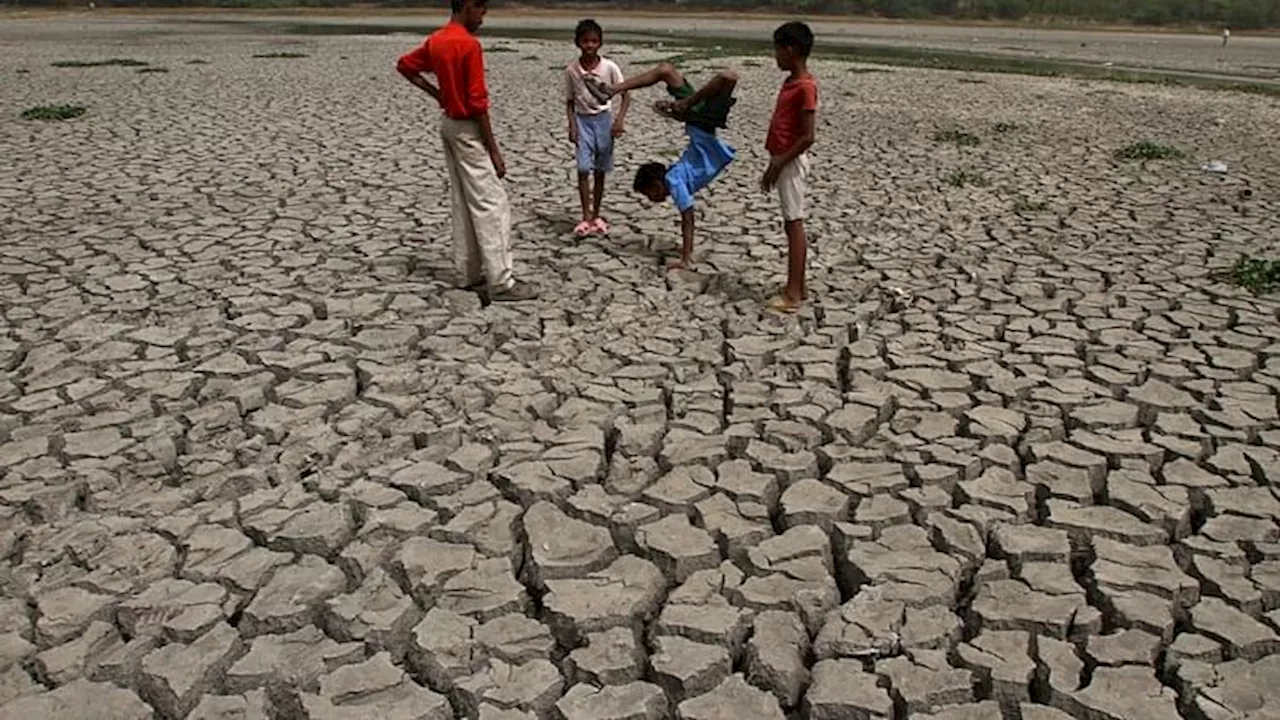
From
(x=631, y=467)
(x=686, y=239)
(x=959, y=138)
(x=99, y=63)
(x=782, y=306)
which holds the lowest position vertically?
(x=631, y=467)

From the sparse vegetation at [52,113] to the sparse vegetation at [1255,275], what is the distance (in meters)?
10.3

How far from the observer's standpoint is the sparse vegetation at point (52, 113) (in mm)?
10312

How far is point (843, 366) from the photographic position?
445 cm

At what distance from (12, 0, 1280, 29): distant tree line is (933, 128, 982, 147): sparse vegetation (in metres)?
31.9

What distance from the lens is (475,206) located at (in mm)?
5133

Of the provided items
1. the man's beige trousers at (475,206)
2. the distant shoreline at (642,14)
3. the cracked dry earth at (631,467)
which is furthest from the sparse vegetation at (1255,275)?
the distant shoreline at (642,14)

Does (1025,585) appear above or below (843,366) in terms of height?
below

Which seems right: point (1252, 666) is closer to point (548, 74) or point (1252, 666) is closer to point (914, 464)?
point (914, 464)

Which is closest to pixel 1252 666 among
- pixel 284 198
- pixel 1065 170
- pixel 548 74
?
pixel 284 198

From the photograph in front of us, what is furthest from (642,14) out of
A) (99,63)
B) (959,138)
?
(959,138)

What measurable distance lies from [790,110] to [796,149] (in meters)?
0.18

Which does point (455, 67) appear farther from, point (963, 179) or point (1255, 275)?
point (963, 179)

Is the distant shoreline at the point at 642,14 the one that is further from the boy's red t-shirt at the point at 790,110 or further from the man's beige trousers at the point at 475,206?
the boy's red t-shirt at the point at 790,110

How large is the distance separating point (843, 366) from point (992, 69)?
1664 centimetres
